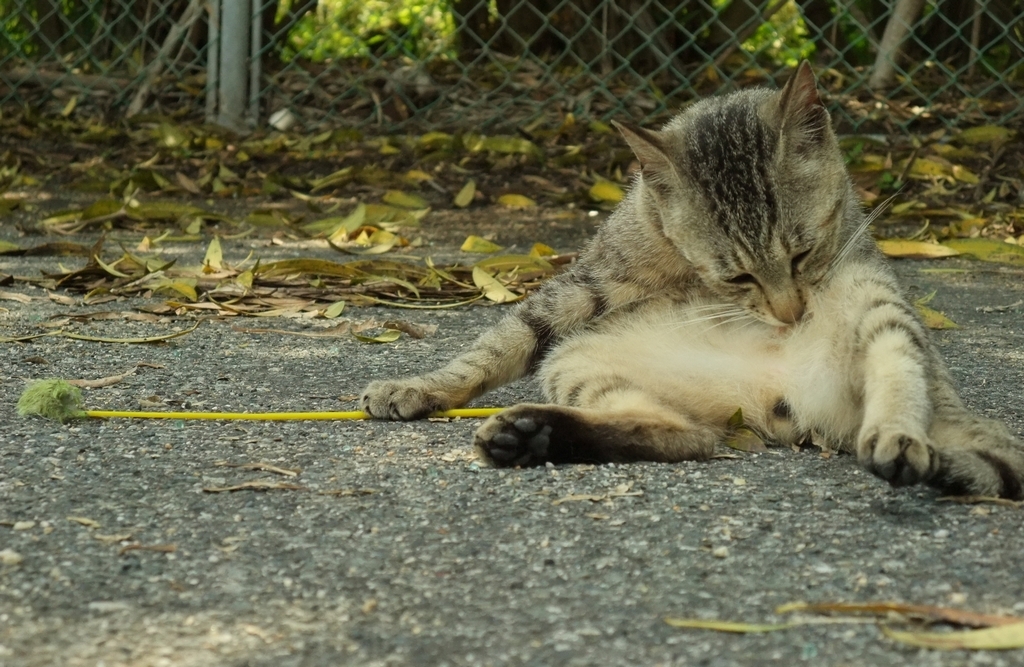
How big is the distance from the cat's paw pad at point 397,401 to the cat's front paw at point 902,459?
3.87 feet

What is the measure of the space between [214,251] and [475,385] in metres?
2.13

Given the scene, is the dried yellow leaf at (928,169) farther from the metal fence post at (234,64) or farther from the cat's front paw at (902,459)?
the cat's front paw at (902,459)

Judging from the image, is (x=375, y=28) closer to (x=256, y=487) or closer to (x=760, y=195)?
(x=760, y=195)

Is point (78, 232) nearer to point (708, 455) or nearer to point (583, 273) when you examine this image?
point (583, 273)

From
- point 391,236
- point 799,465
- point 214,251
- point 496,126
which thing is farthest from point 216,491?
point 496,126

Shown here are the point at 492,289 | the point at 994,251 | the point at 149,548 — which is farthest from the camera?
the point at 994,251

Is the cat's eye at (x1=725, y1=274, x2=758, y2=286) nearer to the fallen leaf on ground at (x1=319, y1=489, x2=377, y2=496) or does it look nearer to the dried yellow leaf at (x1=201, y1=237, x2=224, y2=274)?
the fallen leaf on ground at (x1=319, y1=489, x2=377, y2=496)

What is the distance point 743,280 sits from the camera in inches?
126

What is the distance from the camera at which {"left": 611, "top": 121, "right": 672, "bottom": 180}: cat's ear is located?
3.31 meters

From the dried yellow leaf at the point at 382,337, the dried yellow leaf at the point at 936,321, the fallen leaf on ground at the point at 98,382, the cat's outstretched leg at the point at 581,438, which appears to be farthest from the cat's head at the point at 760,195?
the fallen leaf on ground at the point at 98,382

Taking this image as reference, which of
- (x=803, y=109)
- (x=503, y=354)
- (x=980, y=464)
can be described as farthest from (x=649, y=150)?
(x=980, y=464)

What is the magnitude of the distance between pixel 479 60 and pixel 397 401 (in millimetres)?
5950

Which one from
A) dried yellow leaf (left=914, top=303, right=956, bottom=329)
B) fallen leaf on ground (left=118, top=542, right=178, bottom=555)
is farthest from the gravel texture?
dried yellow leaf (left=914, top=303, right=956, bottom=329)

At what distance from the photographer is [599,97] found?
27.6 feet
